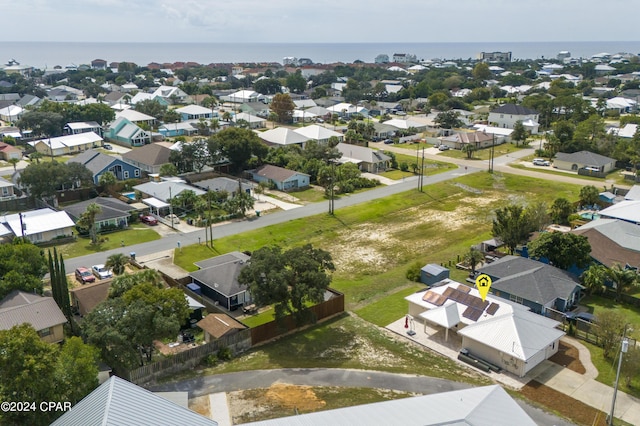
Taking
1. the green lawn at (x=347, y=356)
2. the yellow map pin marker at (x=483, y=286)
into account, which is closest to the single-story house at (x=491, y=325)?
the yellow map pin marker at (x=483, y=286)

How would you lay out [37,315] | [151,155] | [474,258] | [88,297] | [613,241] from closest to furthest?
[37,315], [88,297], [474,258], [613,241], [151,155]

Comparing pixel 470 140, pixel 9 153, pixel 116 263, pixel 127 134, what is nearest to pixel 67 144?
pixel 9 153

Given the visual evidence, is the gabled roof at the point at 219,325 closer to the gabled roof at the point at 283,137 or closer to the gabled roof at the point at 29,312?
the gabled roof at the point at 29,312

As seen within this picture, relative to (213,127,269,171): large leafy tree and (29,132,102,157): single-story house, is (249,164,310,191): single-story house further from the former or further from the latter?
(29,132,102,157): single-story house

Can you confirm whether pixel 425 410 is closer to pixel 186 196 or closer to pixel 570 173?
pixel 186 196

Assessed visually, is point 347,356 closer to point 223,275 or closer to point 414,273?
point 223,275

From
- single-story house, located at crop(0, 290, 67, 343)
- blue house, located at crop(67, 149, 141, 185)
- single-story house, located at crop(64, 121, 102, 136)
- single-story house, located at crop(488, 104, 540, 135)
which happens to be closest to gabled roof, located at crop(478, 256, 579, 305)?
single-story house, located at crop(0, 290, 67, 343)
